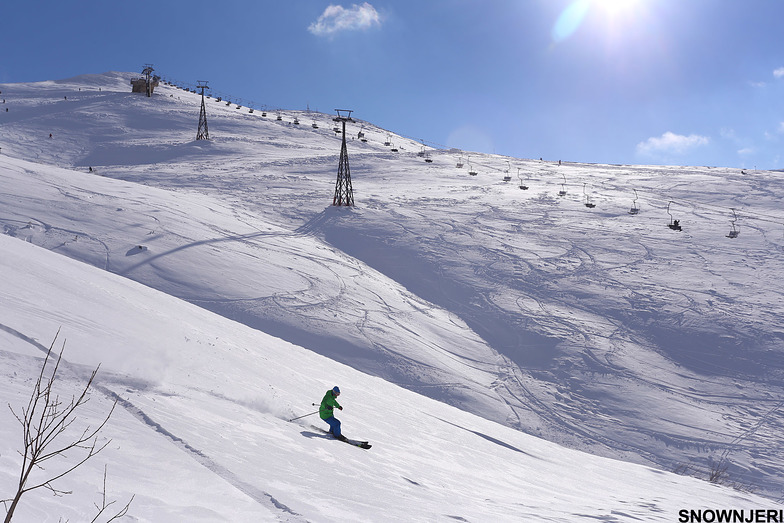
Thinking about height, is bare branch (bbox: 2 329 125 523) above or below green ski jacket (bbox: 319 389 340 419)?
above

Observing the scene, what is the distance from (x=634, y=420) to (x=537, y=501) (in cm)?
919

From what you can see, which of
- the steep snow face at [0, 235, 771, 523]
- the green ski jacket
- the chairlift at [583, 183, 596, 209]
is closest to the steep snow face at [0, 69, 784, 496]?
the chairlift at [583, 183, 596, 209]

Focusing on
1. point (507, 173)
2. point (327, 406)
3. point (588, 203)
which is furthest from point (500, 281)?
point (507, 173)

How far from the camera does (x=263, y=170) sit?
37.3m

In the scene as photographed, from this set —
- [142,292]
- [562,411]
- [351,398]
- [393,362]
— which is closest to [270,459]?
[351,398]

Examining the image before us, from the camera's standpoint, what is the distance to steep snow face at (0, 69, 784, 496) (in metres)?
15.8

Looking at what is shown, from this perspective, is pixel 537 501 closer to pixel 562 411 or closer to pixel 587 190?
pixel 562 411

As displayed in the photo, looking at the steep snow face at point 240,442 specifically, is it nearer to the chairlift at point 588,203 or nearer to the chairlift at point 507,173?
the chairlift at point 588,203

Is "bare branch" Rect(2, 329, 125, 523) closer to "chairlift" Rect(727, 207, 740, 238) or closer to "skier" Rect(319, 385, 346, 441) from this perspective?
"skier" Rect(319, 385, 346, 441)

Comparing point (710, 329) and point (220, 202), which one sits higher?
point (220, 202)

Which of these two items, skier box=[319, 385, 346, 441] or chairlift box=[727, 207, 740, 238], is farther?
chairlift box=[727, 207, 740, 238]

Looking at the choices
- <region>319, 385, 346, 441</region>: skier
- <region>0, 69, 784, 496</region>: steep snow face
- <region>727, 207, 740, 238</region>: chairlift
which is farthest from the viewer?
<region>727, 207, 740, 238</region>: chairlift

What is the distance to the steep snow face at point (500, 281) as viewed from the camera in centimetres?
1584

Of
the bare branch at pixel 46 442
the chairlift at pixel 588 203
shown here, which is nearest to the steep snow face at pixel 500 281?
the chairlift at pixel 588 203
